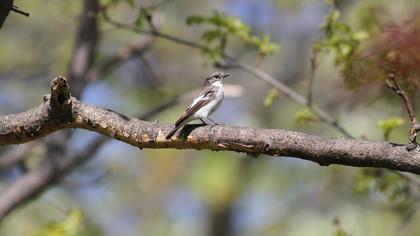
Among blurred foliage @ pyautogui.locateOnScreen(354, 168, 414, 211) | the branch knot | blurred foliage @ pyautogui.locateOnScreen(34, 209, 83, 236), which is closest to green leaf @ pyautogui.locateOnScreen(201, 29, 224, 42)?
blurred foliage @ pyautogui.locateOnScreen(354, 168, 414, 211)

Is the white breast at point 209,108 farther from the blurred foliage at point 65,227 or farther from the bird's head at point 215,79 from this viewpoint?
the blurred foliage at point 65,227

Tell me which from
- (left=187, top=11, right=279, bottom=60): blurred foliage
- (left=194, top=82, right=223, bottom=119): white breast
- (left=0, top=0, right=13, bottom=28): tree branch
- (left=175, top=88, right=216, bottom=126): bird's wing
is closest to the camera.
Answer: (left=0, top=0, right=13, bottom=28): tree branch

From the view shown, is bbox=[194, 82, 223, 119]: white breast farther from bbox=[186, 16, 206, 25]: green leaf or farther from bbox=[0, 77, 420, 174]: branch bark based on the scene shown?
bbox=[0, 77, 420, 174]: branch bark

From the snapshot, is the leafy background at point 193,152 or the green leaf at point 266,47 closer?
the green leaf at point 266,47

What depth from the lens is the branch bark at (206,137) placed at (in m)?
3.51

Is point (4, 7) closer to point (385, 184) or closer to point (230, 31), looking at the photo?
point (230, 31)

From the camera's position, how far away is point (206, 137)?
3859 millimetres

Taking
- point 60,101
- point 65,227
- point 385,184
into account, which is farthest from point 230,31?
point 60,101

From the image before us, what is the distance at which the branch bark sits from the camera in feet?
11.5

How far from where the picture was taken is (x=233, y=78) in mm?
13258

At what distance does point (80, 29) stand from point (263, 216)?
697 cm

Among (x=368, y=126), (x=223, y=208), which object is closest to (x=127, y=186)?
(x=223, y=208)

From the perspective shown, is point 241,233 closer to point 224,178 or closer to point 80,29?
point 224,178

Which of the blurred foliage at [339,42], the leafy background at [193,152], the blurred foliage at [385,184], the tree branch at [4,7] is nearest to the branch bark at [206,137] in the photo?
the tree branch at [4,7]
